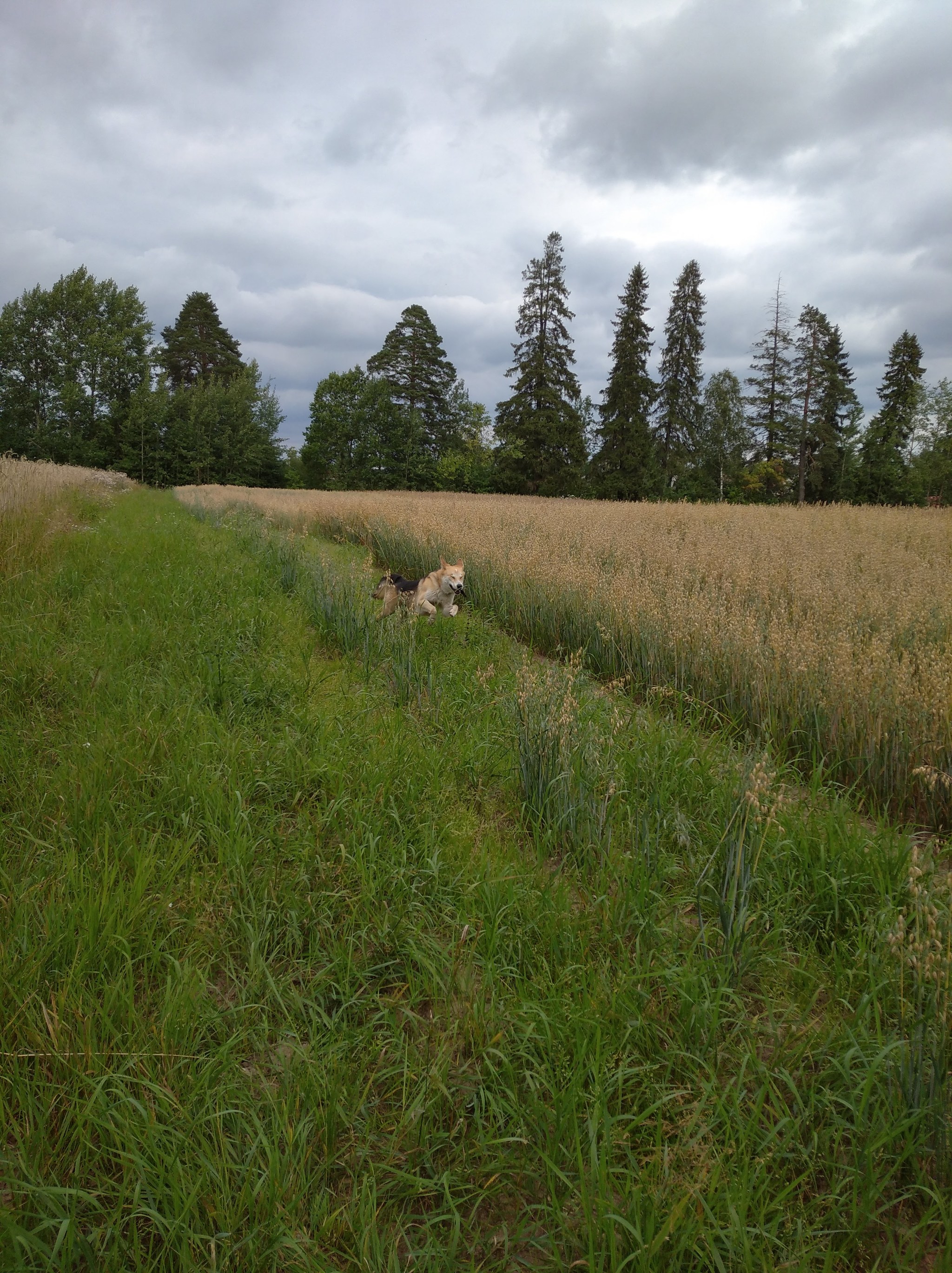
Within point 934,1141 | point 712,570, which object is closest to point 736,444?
point 712,570

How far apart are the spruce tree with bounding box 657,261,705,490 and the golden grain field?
2968 cm

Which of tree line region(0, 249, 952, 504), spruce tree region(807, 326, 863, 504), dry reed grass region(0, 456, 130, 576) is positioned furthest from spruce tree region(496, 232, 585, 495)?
dry reed grass region(0, 456, 130, 576)

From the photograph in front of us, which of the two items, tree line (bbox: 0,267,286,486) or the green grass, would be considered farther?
tree line (bbox: 0,267,286,486)

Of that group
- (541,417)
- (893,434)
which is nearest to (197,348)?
(541,417)

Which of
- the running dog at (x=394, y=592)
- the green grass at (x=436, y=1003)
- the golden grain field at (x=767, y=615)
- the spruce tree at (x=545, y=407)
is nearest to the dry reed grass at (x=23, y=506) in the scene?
the green grass at (x=436, y=1003)

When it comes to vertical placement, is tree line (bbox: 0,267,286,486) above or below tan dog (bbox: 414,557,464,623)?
above

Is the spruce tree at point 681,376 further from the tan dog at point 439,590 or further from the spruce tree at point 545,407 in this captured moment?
the tan dog at point 439,590

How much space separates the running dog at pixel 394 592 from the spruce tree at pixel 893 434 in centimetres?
4053

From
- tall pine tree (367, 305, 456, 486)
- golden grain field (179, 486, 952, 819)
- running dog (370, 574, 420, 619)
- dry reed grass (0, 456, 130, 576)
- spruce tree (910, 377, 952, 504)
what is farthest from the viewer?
tall pine tree (367, 305, 456, 486)

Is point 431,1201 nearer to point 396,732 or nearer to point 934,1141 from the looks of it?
point 934,1141

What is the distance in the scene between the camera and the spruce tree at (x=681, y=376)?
38.9m

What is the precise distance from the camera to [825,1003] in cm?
184

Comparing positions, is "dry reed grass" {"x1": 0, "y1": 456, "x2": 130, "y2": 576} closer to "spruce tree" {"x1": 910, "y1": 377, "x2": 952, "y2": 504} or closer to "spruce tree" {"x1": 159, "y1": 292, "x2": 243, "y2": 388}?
"spruce tree" {"x1": 910, "y1": 377, "x2": 952, "y2": 504}

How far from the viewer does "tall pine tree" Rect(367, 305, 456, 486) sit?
4775 centimetres
